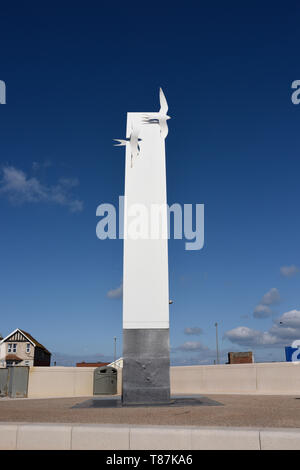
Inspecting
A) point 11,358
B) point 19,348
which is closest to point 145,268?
point 11,358

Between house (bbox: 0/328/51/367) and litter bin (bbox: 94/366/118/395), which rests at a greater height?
house (bbox: 0/328/51/367)

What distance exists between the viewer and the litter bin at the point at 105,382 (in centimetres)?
2147

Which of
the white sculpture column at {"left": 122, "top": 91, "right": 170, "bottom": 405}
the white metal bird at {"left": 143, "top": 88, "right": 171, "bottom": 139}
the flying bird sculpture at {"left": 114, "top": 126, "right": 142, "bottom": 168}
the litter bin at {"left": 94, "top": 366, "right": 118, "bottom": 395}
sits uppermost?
the white metal bird at {"left": 143, "top": 88, "right": 171, "bottom": 139}

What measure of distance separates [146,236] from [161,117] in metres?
4.98

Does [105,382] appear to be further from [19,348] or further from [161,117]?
[19,348]

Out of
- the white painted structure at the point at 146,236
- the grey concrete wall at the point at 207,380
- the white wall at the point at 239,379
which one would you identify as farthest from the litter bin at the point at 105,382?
the white painted structure at the point at 146,236

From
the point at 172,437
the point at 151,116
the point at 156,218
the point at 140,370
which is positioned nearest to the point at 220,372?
the point at 140,370

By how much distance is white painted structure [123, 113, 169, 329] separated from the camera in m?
15.1

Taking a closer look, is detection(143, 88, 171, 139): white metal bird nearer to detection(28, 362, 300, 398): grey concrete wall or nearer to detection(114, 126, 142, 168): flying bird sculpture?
detection(114, 126, 142, 168): flying bird sculpture

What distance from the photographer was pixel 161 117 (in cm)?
1680

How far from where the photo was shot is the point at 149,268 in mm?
15383

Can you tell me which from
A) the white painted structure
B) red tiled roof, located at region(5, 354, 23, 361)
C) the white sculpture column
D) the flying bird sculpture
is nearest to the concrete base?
the white sculpture column

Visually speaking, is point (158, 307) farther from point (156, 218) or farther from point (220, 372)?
point (220, 372)
